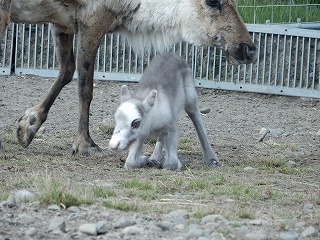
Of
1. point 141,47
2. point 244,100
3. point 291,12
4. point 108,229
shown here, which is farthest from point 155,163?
point 291,12

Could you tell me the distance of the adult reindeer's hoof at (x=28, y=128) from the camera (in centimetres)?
886

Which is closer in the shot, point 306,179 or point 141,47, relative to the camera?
point 306,179

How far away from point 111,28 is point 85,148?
3.97 ft

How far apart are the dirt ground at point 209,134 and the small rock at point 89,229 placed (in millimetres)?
1667

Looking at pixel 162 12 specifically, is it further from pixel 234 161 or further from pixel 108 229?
pixel 108 229

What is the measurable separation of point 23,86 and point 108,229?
721 cm

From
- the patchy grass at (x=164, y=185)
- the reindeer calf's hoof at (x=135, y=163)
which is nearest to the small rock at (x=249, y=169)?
the patchy grass at (x=164, y=185)

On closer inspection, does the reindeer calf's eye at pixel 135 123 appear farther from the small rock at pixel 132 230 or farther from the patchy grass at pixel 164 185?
the small rock at pixel 132 230

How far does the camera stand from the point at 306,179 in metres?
7.87

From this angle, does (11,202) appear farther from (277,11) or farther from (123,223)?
(277,11)

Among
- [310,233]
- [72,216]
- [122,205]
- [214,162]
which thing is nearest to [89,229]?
[72,216]

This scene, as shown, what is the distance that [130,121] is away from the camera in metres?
7.69

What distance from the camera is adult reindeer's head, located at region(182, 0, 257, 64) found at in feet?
30.0

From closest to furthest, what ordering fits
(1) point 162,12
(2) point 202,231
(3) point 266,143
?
(2) point 202,231, (1) point 162,12, (3) point 266,143
